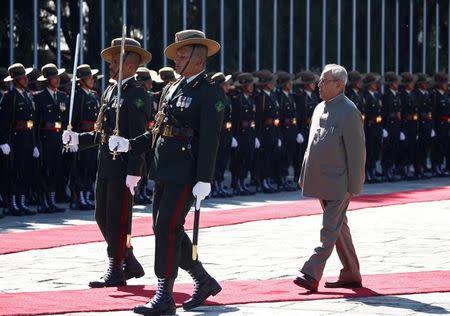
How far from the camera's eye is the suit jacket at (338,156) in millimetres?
Result: 10469

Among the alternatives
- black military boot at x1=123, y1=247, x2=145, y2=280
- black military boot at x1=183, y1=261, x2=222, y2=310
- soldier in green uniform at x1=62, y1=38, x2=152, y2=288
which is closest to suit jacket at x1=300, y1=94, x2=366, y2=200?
black military boot at x1=183, y1=261, x2=222, y2=310

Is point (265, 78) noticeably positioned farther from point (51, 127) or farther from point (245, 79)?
point (51, 127)

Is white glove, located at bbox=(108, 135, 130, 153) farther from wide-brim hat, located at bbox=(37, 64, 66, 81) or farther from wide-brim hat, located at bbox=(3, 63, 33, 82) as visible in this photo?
wide-brim hat, located at bbox=(37, 64, 66, 81)

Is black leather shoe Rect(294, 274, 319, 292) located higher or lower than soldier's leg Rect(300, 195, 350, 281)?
lower

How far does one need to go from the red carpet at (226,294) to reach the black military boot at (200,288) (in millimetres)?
184

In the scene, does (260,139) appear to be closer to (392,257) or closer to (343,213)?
(392,257)

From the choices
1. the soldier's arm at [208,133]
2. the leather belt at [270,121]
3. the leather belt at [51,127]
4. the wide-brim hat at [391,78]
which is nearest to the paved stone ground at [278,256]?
the soldier's arm at [208,133]

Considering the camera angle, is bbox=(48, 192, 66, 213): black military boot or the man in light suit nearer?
the man in light suit

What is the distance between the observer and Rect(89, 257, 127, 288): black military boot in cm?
1065

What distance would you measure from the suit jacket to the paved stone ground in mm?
981

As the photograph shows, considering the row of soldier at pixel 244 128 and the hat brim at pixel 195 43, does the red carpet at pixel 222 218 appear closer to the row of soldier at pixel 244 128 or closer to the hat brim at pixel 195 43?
the row of soldier at pixel 244 128

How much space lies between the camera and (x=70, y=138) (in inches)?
414

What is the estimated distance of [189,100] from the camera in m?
9.47

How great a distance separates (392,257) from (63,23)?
12.3 meters
